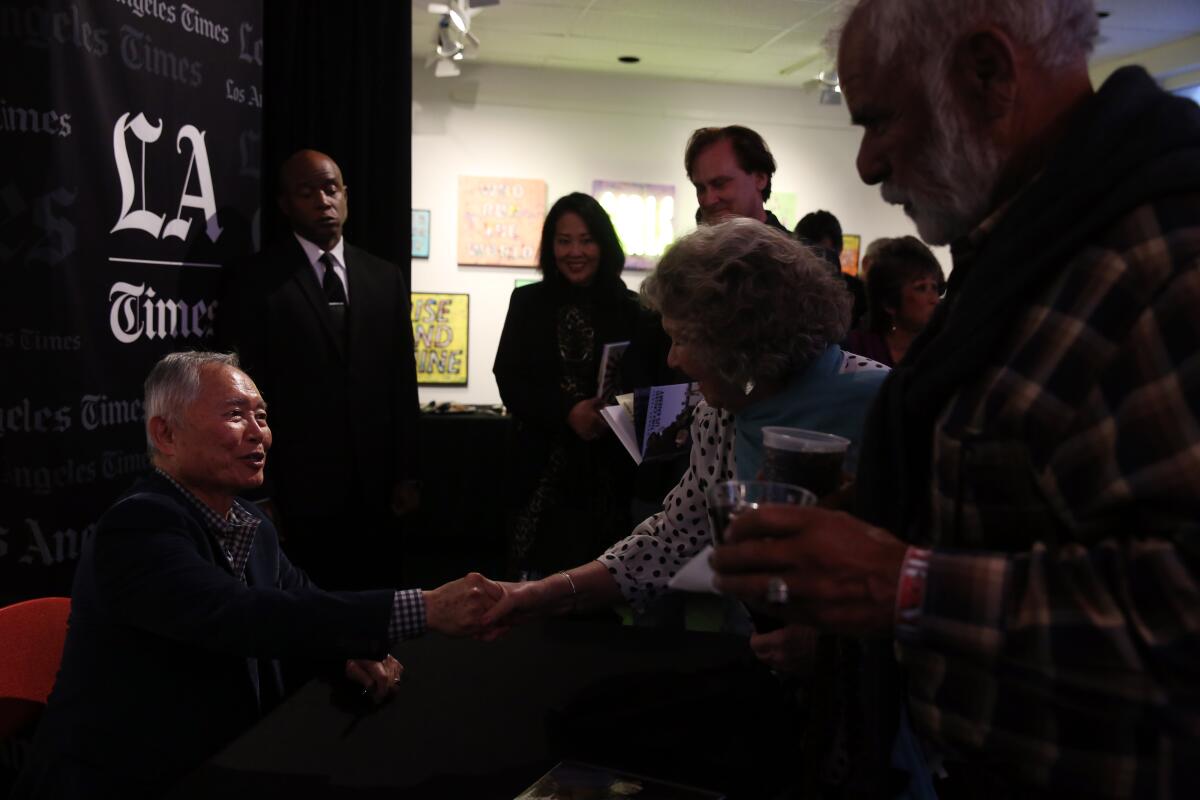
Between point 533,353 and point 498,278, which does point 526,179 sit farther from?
point 533,353

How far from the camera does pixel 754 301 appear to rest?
5.63ft

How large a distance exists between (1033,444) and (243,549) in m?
1.49

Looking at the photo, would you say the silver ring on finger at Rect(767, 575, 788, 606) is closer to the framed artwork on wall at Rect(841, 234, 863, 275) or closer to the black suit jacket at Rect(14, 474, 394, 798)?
the black suit jacket at Rect(14, 474, 394, 798)

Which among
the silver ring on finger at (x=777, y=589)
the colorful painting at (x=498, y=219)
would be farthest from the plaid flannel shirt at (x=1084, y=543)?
the colorful painting at (x=498, y=219)

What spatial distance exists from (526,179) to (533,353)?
468cm

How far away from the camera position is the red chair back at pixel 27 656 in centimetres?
172

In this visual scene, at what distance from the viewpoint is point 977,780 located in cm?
94

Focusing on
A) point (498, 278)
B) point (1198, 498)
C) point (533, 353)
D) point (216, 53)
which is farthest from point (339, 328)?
point (498, 278)

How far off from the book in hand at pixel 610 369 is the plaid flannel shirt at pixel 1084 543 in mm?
2123

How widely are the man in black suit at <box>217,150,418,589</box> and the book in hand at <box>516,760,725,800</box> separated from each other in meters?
2.20

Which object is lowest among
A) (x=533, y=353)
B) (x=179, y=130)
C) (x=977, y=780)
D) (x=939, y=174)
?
(x=977, y=780)

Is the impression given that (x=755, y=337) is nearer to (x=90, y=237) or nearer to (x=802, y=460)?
(x=802, y=460)

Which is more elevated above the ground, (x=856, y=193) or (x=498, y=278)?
(x=856, y=193)

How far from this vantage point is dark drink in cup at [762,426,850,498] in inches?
42.5
